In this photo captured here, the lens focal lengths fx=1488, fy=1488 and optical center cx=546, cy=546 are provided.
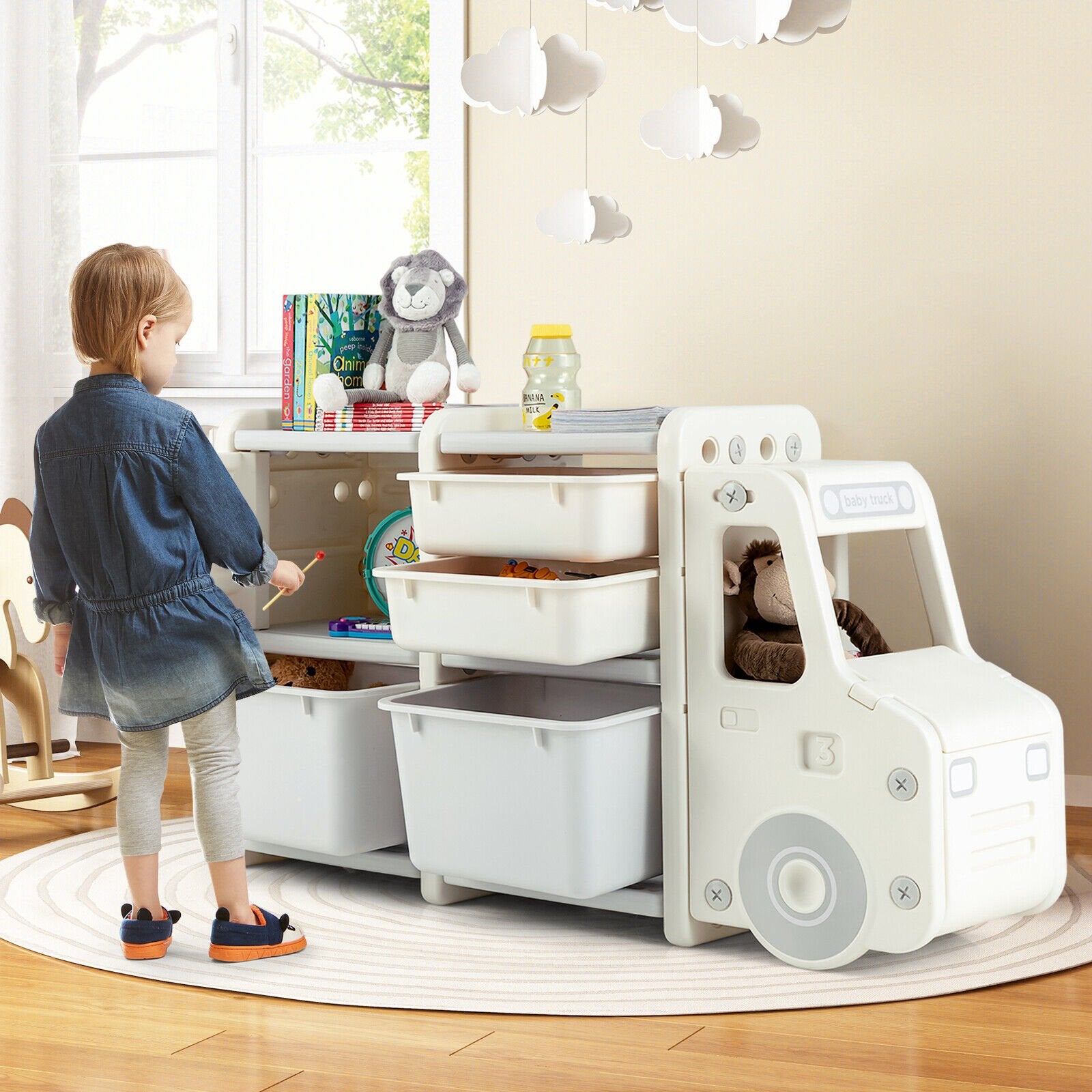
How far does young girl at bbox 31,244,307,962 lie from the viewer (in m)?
1.84

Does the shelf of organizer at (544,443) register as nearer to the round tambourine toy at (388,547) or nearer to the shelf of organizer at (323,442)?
the shelf of organizer at (323,442)

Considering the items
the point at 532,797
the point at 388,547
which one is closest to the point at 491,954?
the point at 532,797

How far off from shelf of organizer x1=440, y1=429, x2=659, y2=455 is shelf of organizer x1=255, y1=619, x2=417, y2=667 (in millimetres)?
313

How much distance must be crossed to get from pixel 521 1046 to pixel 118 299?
1.02m

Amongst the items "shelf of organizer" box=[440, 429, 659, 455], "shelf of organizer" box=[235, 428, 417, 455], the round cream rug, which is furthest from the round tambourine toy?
the round cream rug

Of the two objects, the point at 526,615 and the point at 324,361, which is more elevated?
the point at 324,361

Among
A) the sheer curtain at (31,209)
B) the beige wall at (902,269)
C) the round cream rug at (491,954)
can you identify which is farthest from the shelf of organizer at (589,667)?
the sheer curtain at (31,209)

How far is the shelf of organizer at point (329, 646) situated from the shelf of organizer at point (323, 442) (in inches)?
11.5

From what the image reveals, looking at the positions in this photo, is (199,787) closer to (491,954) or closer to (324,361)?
(491,954)

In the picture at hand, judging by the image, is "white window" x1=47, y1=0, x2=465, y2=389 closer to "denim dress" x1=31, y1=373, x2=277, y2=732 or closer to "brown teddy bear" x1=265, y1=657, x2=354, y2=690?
"brown teddy bear" x1=265, y1=657, x2=354, y2=690

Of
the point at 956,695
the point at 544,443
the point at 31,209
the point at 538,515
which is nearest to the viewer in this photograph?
the point at 956,695

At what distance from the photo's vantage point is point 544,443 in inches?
79.1

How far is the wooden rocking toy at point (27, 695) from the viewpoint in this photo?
270 cm

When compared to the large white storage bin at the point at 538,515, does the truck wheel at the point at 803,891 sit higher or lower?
lower
